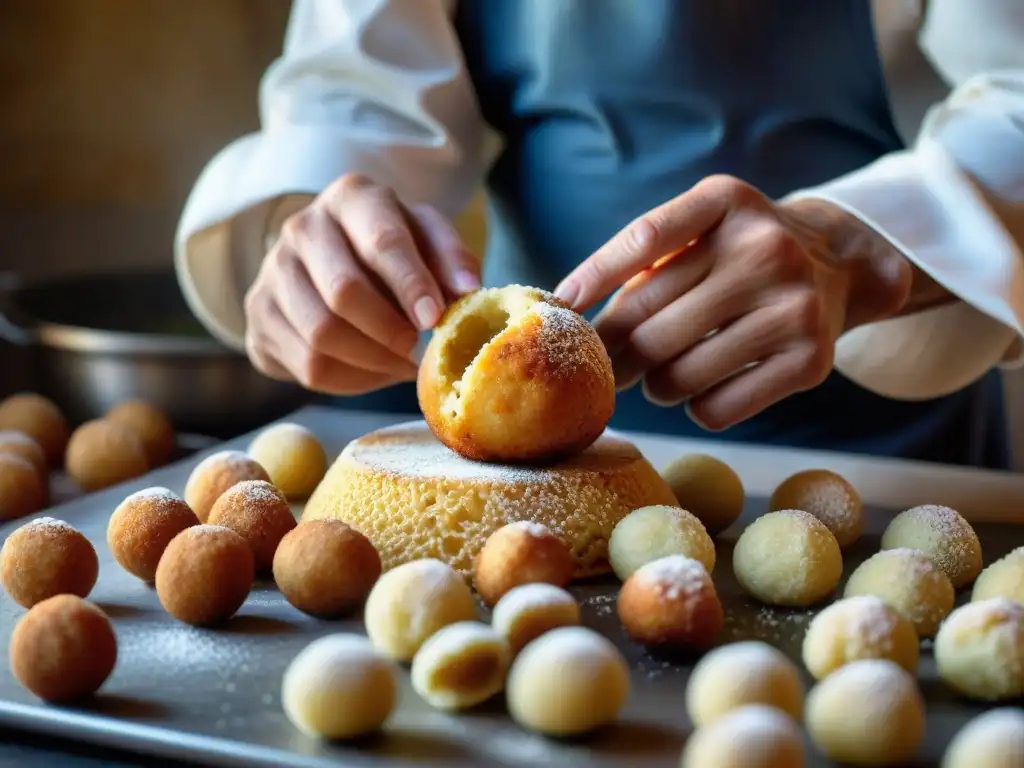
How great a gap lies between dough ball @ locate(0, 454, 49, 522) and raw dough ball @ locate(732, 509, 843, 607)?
1.82ft

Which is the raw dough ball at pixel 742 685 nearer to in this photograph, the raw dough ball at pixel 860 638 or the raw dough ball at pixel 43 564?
the raw dough ball at pixel 860 638

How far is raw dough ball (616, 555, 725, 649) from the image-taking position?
58 cm

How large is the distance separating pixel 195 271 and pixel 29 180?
Result: 0.97m

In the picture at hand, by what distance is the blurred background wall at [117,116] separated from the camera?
1.96 metres

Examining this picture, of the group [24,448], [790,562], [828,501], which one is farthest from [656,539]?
[24,448]

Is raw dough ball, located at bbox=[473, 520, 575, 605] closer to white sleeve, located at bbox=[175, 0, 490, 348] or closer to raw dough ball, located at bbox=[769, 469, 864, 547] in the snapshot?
raw dough ball, located at bbox=[769, 469, 864, 547]

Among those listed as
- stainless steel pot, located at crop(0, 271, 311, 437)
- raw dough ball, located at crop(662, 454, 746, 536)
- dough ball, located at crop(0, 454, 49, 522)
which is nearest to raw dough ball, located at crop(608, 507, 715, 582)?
raw dough ball, located at crop(662, 454, 746, 536)

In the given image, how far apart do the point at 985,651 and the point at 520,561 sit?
24 cm

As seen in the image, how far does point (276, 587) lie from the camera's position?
0.70 m

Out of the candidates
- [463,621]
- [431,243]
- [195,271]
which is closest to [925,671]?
[463,621]

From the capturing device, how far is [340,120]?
1183 mm

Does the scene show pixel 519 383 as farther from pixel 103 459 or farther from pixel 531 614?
pixel 103 459

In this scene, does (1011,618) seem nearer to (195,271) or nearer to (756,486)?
(756,486)

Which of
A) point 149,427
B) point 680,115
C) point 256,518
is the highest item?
point 680,115
